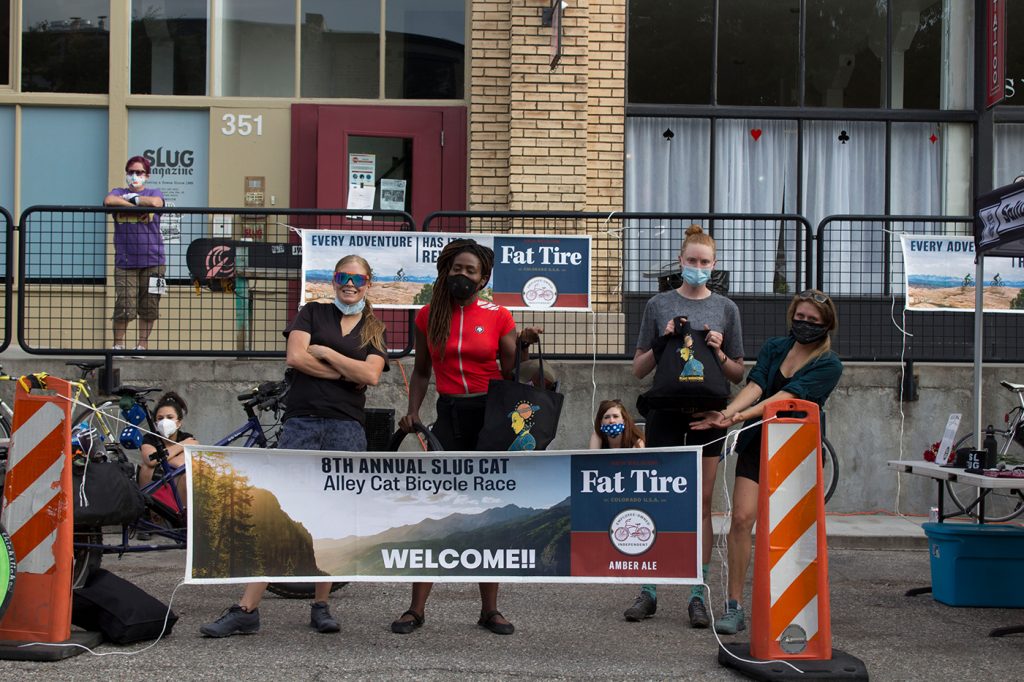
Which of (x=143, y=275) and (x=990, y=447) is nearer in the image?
(x=990, y=447)

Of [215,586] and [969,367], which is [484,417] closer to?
[215,586]

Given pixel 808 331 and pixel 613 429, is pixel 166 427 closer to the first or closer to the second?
pixel 613 429

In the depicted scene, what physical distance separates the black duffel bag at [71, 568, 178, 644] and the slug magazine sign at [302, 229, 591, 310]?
4.53 m

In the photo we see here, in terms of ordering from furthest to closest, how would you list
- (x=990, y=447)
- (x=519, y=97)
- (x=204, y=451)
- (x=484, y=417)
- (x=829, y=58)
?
(x=829, y=58) → (x=519, y=97) → (x=990, y=447) → (x=484, y=417) → (x=204, y=451)

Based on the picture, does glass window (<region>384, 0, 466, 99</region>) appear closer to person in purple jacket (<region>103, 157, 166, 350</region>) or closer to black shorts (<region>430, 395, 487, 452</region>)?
person in purple jacket (<region>103, 157, 166, 350</region>)

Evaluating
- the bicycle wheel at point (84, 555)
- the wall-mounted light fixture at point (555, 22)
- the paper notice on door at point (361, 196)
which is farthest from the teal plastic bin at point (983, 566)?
the paper notice on door at point (361, 196)

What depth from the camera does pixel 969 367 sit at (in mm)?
11125

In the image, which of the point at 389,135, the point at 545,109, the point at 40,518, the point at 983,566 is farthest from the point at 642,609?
the point at 389,135

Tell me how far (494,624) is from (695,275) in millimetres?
2154

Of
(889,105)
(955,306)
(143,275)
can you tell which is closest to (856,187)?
(889,105)

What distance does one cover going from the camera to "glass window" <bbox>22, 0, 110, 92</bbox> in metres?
13.6

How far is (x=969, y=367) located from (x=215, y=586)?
6.82 m

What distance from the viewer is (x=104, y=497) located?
6215mm

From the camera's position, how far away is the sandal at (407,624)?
255 inches
